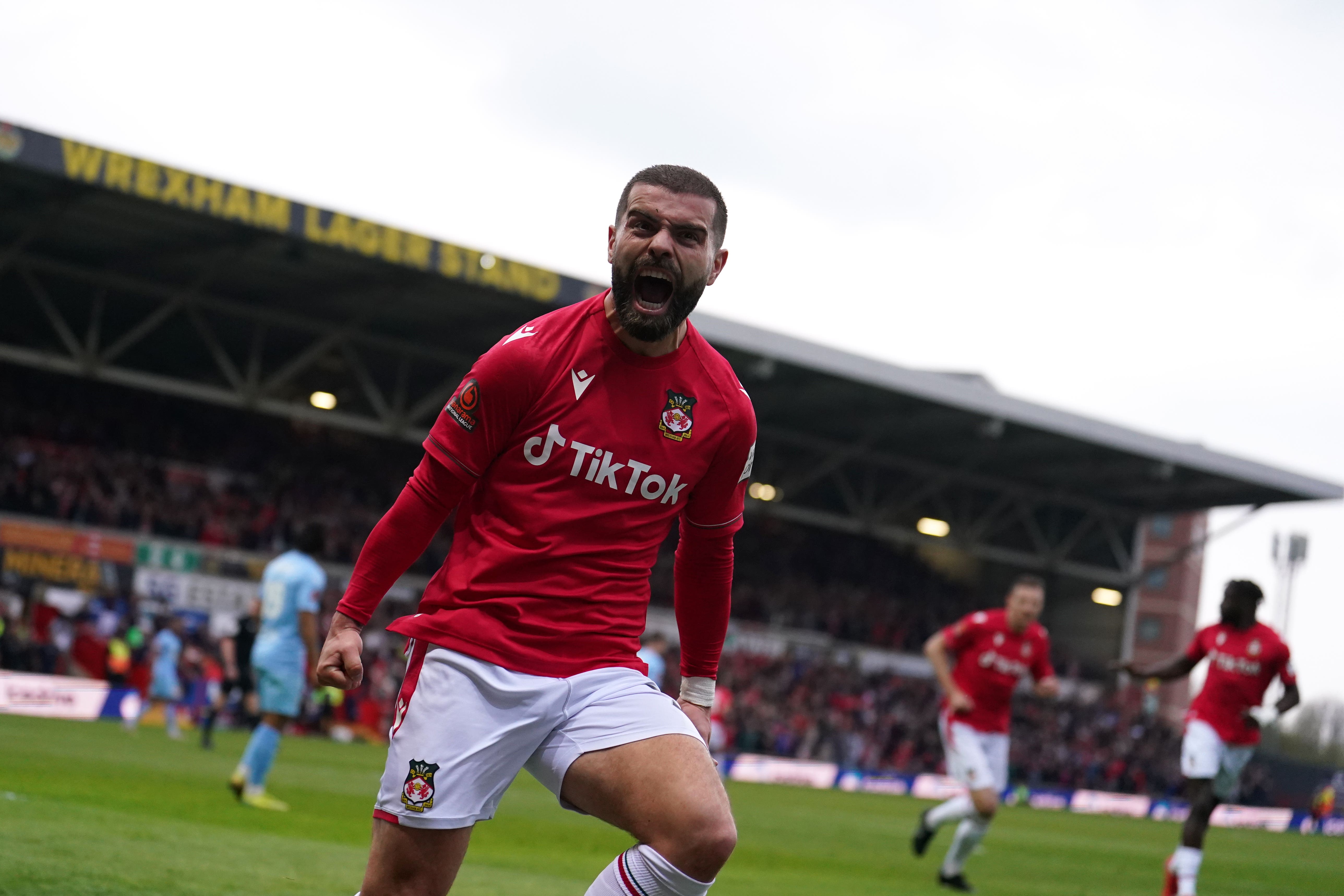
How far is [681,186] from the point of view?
3.63 meters

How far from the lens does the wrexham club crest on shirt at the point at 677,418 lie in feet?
12.3

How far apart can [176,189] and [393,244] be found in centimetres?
363

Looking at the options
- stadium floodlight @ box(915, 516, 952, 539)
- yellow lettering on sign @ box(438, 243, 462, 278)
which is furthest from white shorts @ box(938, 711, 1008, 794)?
stadium floodlight @ box(915, 516, 952, 539)

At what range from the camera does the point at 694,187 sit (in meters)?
3.65

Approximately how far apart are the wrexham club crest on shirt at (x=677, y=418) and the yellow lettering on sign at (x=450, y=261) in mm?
20885

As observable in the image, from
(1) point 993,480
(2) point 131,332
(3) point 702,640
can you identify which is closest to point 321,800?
(3) point 702,640

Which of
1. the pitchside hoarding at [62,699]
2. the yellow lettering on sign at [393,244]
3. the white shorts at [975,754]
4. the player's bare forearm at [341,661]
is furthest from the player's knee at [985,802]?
the yellow lettering on sign at [393,244]

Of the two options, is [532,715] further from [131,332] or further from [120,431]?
[120,431]

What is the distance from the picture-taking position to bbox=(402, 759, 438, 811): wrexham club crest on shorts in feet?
11.4

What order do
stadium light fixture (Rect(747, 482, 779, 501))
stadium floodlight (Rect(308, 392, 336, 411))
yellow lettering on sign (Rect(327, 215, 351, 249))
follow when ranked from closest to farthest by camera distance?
yellow lettering on sign (Rect(327, 215, 351, 249)), stadium floodlight (Rect(308, 392, 336, 411)), stadium light fixture (Rect(747, 482, 779, 501))

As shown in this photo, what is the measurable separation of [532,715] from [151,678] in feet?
69.6

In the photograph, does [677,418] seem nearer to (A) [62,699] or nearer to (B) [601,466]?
(B) [601,466]

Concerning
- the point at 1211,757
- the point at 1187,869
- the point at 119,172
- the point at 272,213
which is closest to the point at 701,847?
the point at 1187,869

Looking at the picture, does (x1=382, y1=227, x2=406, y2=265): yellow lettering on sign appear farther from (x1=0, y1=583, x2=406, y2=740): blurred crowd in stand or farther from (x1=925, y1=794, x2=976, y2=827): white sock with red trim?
(x1=925, y1=794, x2=976, y2=827): white sock with red trim
